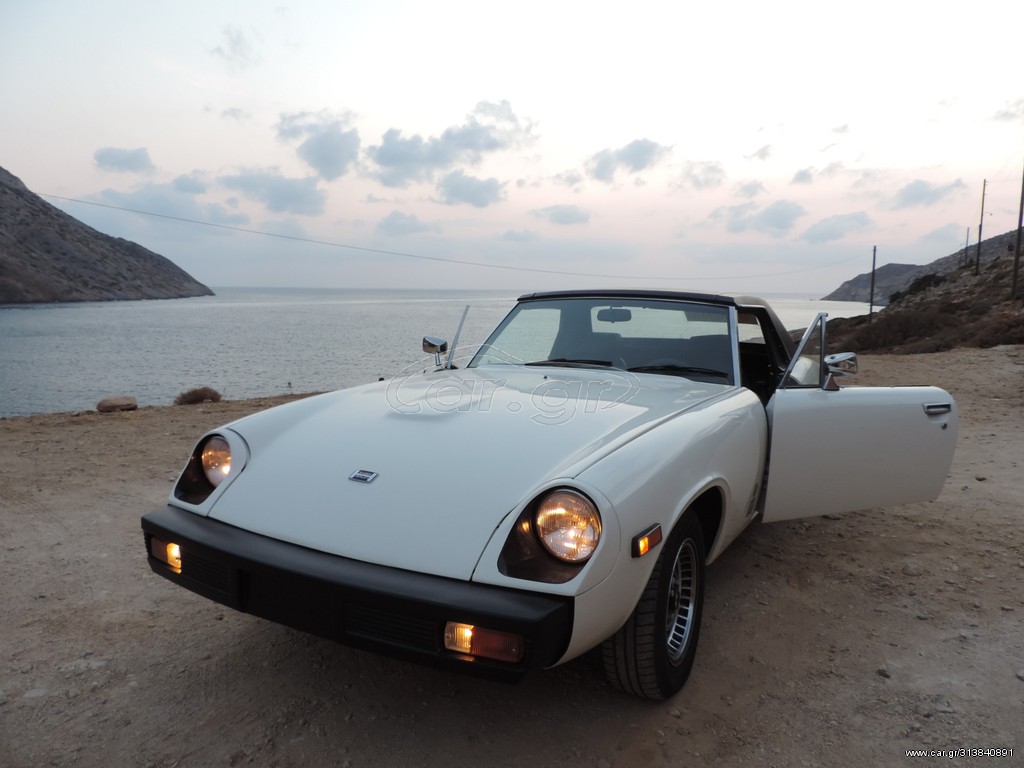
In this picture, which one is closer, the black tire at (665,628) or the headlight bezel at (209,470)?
the black tire at (665,628)

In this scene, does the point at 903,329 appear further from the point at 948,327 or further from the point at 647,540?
the point at 647,540

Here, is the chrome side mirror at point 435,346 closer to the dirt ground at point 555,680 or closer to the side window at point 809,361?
the dirt ground at point 555,680

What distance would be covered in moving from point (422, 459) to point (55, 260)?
137 m

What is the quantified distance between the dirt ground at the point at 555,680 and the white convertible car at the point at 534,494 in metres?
0.29

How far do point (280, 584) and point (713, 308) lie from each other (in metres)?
2.63

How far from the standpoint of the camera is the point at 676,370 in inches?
134

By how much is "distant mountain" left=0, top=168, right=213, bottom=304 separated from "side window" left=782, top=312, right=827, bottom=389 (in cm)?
11745

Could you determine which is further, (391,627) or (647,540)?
(647,540)

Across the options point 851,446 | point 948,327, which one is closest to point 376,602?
point 851,446

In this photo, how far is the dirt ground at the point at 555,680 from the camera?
215 centimetres

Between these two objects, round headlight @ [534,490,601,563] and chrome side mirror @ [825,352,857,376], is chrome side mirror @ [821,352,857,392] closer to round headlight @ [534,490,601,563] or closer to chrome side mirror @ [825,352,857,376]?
chrome side mirror @ [825,352,857,376]

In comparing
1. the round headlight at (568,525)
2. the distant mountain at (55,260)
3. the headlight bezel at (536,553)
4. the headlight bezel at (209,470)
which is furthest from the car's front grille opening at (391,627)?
the distant mountain at (55,260)

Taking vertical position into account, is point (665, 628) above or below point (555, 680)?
above

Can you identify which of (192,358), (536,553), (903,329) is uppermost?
(903,329)
